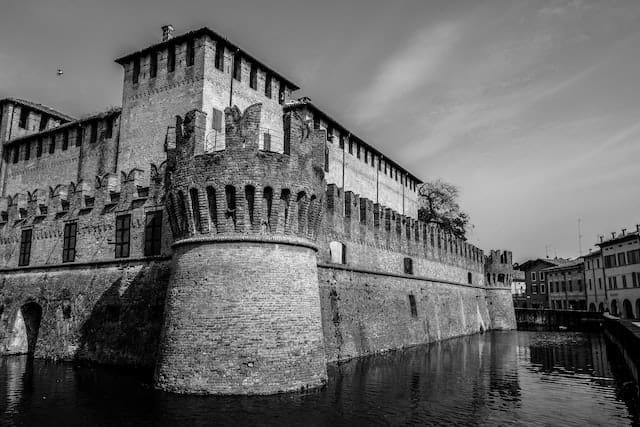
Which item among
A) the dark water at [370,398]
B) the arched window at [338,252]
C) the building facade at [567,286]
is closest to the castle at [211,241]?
the arched window at [338,252]

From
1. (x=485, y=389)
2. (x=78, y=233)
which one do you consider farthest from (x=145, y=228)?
(x=485, y=389)

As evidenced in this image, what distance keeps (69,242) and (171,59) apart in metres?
11.8

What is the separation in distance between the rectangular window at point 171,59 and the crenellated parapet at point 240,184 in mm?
13686

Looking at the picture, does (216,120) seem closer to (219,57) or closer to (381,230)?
(219,57)

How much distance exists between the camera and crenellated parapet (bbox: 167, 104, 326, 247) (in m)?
15.3

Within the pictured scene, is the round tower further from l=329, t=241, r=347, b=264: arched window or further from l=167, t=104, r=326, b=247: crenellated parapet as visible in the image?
l=329, t=241, r=347, b=264: arched window

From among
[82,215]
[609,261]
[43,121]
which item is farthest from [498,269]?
[43,121]

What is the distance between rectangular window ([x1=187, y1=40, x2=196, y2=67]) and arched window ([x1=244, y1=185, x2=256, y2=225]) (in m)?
15.3

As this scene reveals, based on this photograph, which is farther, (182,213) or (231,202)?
(182,213)

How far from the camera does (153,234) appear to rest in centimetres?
2219

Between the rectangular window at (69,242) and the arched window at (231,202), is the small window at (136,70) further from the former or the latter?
the arched window at (231,202)

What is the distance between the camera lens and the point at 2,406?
548 inches

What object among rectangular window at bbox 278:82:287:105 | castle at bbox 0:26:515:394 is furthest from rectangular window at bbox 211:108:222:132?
rectangular window at bbox 278:82:287:105

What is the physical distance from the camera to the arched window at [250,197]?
15.2 m
